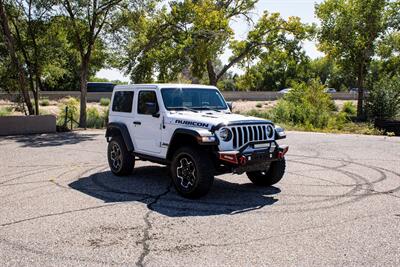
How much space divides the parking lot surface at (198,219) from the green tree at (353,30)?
2658cm

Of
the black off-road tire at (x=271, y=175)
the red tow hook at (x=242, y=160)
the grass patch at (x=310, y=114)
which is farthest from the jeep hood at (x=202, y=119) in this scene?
the grass patch at (x=310, y=114)

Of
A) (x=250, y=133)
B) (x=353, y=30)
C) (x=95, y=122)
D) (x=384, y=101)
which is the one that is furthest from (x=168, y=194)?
(x=353, y=30)

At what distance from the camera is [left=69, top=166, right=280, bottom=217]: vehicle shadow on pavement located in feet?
21.7

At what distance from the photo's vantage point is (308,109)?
25.6 metres

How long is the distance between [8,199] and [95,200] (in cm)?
147

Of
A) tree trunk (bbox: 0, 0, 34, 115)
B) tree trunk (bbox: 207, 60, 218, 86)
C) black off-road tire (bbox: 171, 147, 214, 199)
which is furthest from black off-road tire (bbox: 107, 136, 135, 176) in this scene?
tree trunk (bbox: 207, 60, 218, 86)

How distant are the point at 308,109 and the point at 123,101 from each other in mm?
18318

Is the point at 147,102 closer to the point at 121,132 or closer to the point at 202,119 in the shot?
the point at 121,132

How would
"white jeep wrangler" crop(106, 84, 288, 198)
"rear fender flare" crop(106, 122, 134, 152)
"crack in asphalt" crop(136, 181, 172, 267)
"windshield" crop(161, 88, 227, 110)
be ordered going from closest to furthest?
"crack in asphalt" crop(136, 181, 172, 267)
"white jeep wrangler" crop(106, 84, 288, 198)
"windshield" crop(161, 88, 227, 110)
"rear fender flare" crop(106, 122, 134, 152)

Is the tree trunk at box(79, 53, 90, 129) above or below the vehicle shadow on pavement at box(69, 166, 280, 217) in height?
above

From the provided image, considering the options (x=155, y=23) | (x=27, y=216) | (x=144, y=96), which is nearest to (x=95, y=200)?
(x=27, y=216)

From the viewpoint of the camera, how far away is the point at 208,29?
28.1 meters

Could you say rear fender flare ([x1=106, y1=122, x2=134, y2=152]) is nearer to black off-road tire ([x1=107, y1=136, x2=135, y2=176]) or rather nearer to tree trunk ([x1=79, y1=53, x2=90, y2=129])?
black off-road tire ([x1=107, y1=136, x2=135, y2=176])

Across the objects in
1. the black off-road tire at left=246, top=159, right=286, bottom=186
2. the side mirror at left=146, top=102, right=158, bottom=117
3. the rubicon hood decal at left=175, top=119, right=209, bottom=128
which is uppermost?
the side mirror at left=146, top=102, right=158, bottom=117
